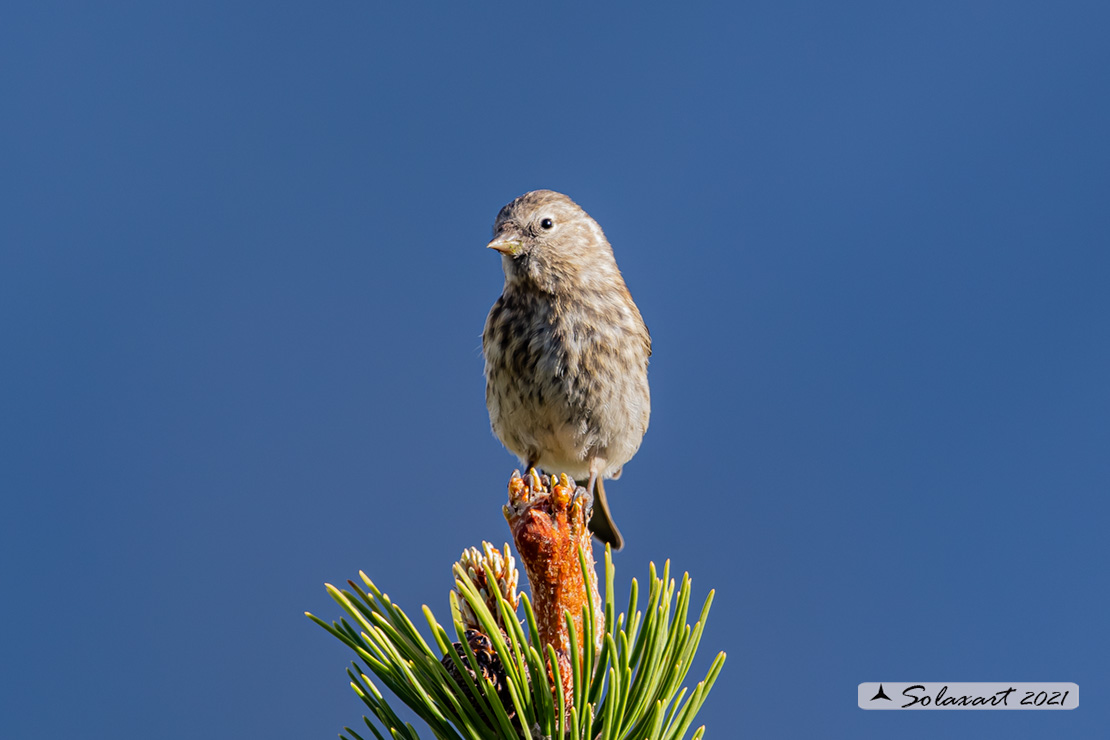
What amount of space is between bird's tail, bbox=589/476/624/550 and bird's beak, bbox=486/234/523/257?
1.28 meters

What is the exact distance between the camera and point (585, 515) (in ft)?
7.47

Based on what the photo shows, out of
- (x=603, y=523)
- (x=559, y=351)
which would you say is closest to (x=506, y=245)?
(x=559, y=351)

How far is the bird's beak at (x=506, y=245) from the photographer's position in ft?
12.5

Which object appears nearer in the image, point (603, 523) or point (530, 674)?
point (530, 674)

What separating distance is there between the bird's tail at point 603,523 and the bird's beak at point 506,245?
1.28 metres

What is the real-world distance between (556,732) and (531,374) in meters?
1.98

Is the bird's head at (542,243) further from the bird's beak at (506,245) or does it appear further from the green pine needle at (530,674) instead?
the green pine needle at (530,674)

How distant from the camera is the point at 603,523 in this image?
15.4 feet

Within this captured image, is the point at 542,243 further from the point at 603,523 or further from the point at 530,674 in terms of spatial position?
the point at 530,674

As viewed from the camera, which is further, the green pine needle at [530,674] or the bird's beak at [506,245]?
the bird's beak at [506,245]

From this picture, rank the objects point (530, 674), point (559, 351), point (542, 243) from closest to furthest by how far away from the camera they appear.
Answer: point (530, 674), point (559, 351), point (542, 243)

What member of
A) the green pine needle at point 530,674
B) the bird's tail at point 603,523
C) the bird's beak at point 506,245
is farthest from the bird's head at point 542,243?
the green pine needle at point 530,674

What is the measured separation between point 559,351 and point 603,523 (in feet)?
4.14

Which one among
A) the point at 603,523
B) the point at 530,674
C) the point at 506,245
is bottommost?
the point at 530,674
